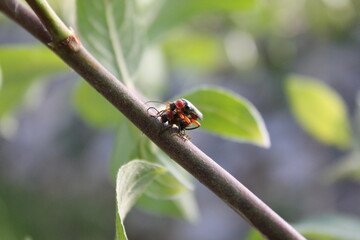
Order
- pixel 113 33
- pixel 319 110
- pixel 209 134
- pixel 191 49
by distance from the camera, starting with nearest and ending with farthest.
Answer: pixel 113 33
pixel 319 110
pixel 191 49
pixel 209 134

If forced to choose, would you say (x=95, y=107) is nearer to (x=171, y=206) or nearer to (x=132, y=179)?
(x=171, y=206)

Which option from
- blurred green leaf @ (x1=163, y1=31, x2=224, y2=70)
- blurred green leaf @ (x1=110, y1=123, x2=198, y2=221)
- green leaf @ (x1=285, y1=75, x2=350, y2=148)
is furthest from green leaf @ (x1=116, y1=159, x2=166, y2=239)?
blurred green leaf @ (x1=163, y1=31, x2=224, y2=70)

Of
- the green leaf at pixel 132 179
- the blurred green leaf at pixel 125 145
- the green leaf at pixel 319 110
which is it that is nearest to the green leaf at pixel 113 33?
the blurred green leaf at pixel 125 145

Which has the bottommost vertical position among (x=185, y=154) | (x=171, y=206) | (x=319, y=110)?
(x=185, y=154)

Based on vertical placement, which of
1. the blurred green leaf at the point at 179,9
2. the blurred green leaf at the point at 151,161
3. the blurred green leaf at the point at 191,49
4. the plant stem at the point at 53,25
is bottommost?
the plant stem at the point at 53,25

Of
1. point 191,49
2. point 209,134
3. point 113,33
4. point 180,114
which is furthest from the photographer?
point 209,134

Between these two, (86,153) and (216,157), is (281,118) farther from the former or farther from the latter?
(86,153)

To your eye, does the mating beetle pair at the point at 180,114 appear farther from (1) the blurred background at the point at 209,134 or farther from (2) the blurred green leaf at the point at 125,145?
(1) the blurred background at the point at 209,134

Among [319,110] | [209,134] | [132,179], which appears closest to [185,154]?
[132,179]
